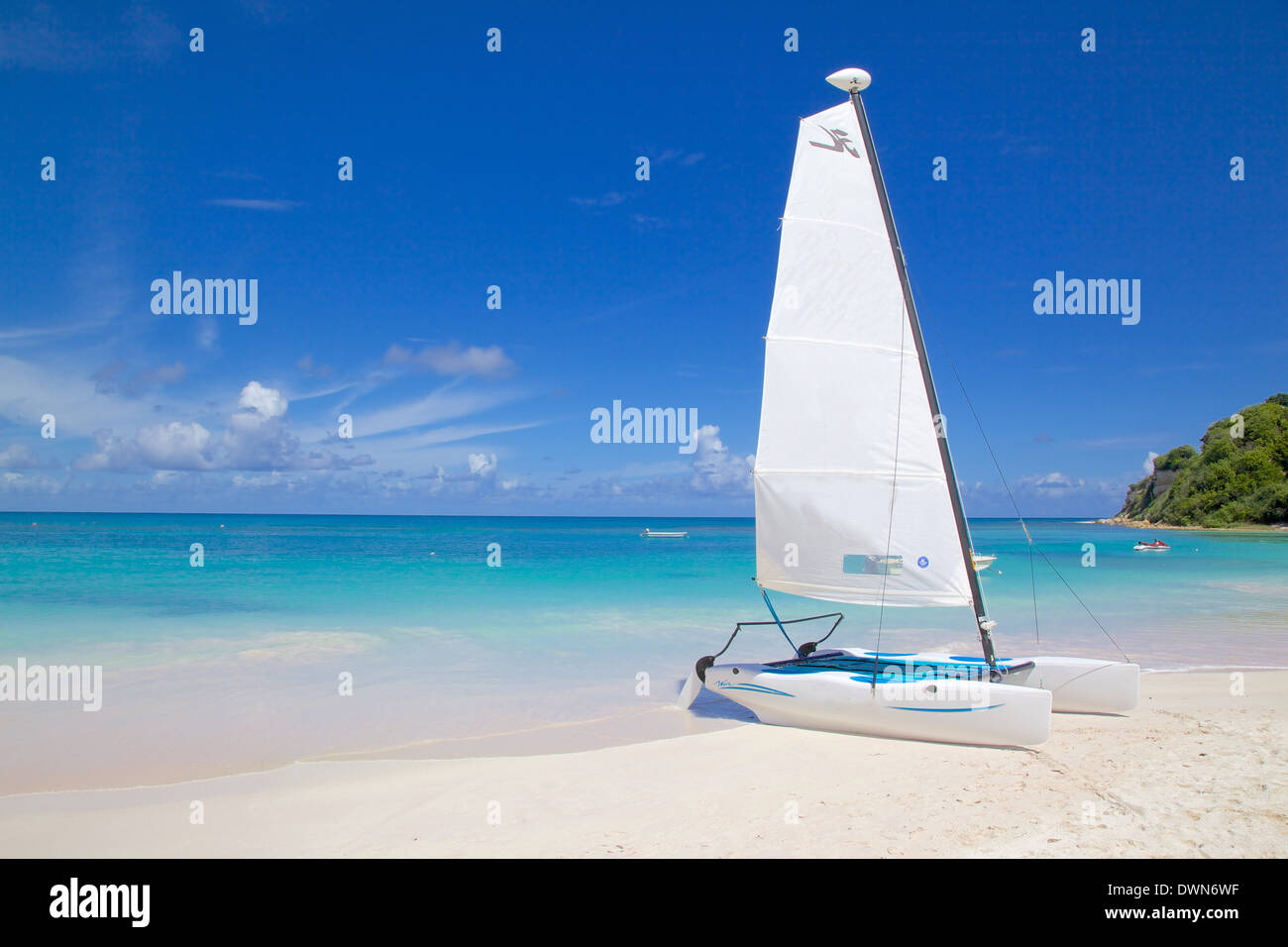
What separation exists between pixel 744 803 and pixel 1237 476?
95.8m

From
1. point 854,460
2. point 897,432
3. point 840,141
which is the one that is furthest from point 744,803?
point 840,141

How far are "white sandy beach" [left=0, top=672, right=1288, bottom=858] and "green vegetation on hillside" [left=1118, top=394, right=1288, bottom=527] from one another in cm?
8557

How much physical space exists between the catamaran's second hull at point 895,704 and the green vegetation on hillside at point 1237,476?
85.9 metres

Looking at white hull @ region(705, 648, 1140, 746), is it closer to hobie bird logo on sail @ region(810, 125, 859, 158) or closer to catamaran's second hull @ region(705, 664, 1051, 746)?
catamaran's second hull @ region(705, 664, 1051, 746)

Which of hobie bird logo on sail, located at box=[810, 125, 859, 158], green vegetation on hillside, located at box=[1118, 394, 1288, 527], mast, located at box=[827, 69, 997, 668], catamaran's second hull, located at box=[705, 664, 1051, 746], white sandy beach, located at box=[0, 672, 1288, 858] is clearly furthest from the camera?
green vegetation on hillside, located at box=[1118, 394, 1288, 527]

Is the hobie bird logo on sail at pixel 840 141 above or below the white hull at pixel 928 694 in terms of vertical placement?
above

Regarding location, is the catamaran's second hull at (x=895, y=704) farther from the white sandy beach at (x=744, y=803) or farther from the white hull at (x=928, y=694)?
the white sandy beach at (x=744, y=803)

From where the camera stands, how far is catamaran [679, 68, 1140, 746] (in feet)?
28.1

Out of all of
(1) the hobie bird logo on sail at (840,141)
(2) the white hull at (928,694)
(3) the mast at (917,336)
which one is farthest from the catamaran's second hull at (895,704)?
(1) the hobie bird logo on sail at (840,141)

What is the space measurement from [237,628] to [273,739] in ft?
30.1

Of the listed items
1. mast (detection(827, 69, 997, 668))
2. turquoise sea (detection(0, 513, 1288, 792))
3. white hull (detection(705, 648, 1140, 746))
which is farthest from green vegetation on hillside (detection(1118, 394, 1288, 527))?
mast (detection(827, 69, 997, 668))

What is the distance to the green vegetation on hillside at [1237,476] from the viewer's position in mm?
74062

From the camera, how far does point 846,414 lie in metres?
8.79
